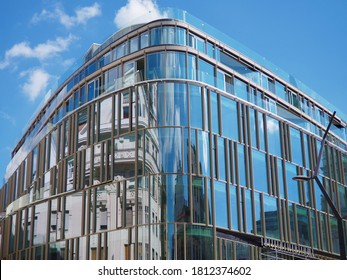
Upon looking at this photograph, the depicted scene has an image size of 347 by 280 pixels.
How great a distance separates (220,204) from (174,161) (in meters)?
3.27

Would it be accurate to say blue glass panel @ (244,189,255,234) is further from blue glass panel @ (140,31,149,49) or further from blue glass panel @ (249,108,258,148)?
blue glass panel @ (140,31,149,49)

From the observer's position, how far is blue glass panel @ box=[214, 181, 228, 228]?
1244 inches

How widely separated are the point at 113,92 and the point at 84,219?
7155mm

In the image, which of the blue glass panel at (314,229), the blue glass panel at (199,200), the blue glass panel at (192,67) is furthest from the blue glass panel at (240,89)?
the blue glass panel at (314,229)

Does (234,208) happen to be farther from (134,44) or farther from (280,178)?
(134,44)

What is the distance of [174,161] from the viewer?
31.2 meters

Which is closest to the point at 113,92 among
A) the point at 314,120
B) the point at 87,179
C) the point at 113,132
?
the point at 113,132

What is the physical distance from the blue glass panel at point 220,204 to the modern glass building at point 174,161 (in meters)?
0.06

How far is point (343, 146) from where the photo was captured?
1780 inches

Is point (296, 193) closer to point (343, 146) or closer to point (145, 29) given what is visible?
point (343, 146)

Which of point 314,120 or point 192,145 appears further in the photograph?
point 314,120

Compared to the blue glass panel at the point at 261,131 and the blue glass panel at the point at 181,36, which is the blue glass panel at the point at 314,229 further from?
the blue glass panel at the point at 181,36

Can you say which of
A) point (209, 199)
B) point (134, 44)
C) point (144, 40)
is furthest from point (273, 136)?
point (134, 44)
